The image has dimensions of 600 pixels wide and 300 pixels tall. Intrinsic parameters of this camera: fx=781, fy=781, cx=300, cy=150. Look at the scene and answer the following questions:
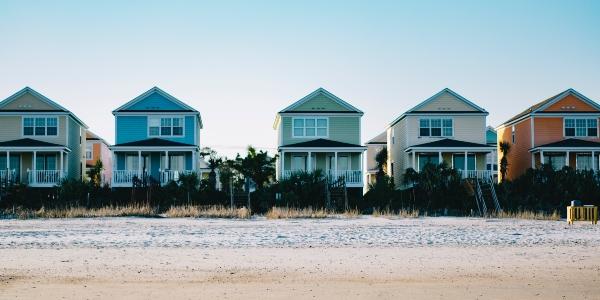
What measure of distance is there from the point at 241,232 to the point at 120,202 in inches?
685

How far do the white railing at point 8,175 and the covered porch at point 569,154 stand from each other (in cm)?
3107

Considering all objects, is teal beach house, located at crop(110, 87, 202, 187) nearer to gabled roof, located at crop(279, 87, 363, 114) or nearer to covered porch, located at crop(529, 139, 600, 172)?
gabled roof, located at crop(279, 87, 363, 114)

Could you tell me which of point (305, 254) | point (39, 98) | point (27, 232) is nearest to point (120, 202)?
point (39, 98)

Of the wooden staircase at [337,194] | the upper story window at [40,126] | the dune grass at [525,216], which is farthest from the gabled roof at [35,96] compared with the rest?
the dune grass at [525,216]

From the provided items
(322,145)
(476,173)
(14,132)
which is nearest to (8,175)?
(14,132)

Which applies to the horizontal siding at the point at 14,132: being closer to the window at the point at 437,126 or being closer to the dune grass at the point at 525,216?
the window at the point at 437,126

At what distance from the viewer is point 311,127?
4881 cm

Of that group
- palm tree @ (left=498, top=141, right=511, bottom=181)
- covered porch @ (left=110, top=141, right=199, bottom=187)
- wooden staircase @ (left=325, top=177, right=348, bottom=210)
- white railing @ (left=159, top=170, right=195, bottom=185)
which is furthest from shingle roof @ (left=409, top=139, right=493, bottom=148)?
white railing @ (left=159, top=170, right=195, bottom=185)

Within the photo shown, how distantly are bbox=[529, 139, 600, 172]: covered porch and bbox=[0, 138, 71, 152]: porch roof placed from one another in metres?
29.2

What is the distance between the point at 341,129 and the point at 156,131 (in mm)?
11459

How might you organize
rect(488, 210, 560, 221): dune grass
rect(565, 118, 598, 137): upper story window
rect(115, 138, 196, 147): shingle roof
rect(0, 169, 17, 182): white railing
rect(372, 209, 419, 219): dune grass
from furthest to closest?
rect(565, 118, 598, 137): upper story window < rect(115, 138, 196, 147): shingle roof < rect(0, 169, 17, 182): white railing < rect(372, 209, 419, 219): dune grass < rect(488, 210, 560, 221): dune grass

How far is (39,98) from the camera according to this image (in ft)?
161

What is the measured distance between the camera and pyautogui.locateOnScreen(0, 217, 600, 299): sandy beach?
45.0 feet

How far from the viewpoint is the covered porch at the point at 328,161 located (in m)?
46.3
